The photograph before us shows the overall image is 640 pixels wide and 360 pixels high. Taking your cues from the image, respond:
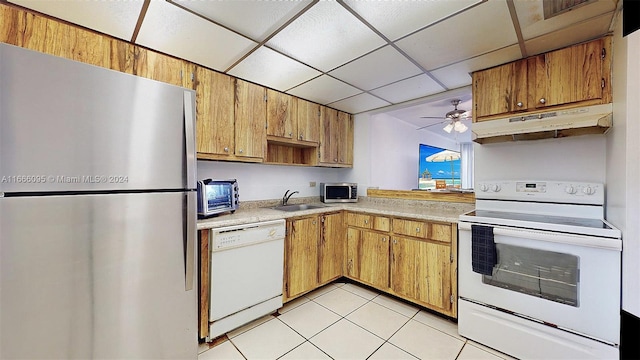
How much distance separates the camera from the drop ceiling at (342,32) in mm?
1370

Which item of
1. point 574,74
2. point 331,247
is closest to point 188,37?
point 331,247

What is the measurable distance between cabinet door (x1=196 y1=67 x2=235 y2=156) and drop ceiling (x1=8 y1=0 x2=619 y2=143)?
110 millimetres

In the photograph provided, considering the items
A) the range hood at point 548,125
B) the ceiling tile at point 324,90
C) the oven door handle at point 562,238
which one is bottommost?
the oven door handle at point 562,238

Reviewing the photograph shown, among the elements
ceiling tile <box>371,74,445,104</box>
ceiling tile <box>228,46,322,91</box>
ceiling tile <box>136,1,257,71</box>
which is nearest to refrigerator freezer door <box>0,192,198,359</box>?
ceiling tile <box>136,1,257,71</box>

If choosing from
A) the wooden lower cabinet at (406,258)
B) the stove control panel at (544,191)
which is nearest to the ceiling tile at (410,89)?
the stove control panel at (544,191)

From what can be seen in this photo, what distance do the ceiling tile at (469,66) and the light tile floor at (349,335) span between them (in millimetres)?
2270

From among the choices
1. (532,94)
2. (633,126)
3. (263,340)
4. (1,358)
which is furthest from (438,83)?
(1,358)

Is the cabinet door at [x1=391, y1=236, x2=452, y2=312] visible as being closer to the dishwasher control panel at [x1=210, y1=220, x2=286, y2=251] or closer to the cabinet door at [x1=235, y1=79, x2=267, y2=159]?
the dishwasher control panel at [x1=210, y1=220, x2=286, y2=251]

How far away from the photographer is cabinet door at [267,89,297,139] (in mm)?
2561

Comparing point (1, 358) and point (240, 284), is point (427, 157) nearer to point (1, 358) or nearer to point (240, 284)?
point (240, 284)

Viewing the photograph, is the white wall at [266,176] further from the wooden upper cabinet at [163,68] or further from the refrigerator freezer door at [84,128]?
the refrigerator freezer door at [84,128]

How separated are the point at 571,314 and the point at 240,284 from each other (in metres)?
2.29

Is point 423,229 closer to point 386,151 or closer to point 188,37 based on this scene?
point 386,151

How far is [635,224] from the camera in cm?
119
